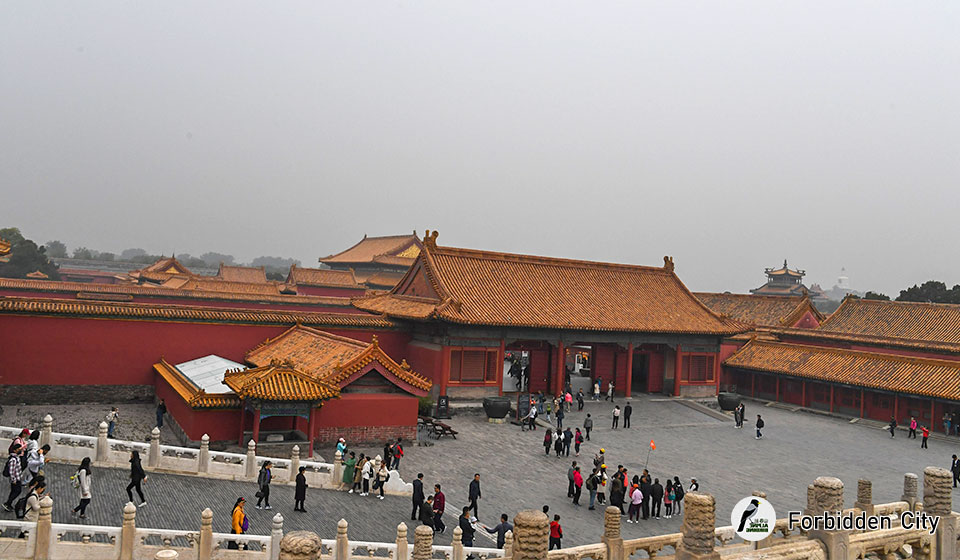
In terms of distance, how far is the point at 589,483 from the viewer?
1856 centimetres

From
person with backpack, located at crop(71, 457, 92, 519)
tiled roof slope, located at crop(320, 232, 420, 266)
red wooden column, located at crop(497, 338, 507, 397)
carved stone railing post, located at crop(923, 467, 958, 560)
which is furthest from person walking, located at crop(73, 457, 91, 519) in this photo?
tiled roof slope, located at crop(320, 232, 420, 266)

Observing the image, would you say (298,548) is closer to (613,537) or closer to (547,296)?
(613,537)

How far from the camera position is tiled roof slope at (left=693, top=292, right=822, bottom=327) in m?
52.1

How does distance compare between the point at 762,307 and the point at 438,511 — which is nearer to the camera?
the point at 438,511

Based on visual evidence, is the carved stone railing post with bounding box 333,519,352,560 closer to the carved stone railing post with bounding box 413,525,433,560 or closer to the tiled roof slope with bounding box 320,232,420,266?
the carved stone railing post with bounding box 413,525,433,560

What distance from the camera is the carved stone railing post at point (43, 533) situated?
1191 centimetres

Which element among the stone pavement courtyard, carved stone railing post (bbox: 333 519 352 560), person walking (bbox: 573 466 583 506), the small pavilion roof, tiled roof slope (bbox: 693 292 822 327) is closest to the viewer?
carved stone railing post (bbox: 333 519 352 560)

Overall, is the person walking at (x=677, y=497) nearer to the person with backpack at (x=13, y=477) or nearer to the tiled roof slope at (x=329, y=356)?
the tiled roof slope at (x=329, y=356)

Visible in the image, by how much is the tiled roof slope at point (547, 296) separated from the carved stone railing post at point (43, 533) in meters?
19.3

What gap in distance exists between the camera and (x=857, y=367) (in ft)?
117

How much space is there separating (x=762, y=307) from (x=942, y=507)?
147 feet

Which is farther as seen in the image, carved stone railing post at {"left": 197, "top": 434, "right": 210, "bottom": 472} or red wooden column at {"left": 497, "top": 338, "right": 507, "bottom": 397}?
red wooden column at {"left": 497, "top": 338, "right": 507, "bottom": 397}

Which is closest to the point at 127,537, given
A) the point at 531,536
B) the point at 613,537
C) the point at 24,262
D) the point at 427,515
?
the point at 427,515

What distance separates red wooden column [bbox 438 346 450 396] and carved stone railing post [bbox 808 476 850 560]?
20.4m
